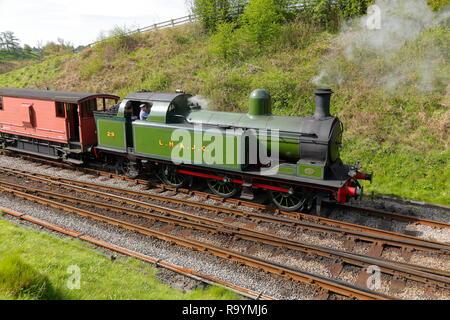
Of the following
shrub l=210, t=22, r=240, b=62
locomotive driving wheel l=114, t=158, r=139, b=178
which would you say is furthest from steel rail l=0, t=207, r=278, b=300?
shrub l=210, t=22, r=240, b=62

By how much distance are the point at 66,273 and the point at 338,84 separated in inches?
583

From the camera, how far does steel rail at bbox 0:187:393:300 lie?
6.12 meters

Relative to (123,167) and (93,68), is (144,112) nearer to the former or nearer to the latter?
(123,167)

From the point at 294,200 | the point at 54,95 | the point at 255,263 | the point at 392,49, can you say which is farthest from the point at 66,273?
the point at 392,49

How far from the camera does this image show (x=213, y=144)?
33.3ft

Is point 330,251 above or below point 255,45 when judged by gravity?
below

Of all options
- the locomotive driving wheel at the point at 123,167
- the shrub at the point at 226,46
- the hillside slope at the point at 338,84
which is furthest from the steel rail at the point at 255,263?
the shrub at the point at 226,46

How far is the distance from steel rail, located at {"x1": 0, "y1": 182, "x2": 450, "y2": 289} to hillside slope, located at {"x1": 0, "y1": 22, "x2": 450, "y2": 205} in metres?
4.99

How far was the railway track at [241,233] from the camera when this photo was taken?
6.56 m

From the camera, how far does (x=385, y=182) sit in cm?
1204

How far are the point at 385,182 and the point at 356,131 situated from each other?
3.15m

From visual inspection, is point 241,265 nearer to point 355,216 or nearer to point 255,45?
point 355,216

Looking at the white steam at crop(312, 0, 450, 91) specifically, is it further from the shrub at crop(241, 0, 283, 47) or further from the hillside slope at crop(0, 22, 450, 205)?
the shrub at crop(241, 0, 283, 47)
